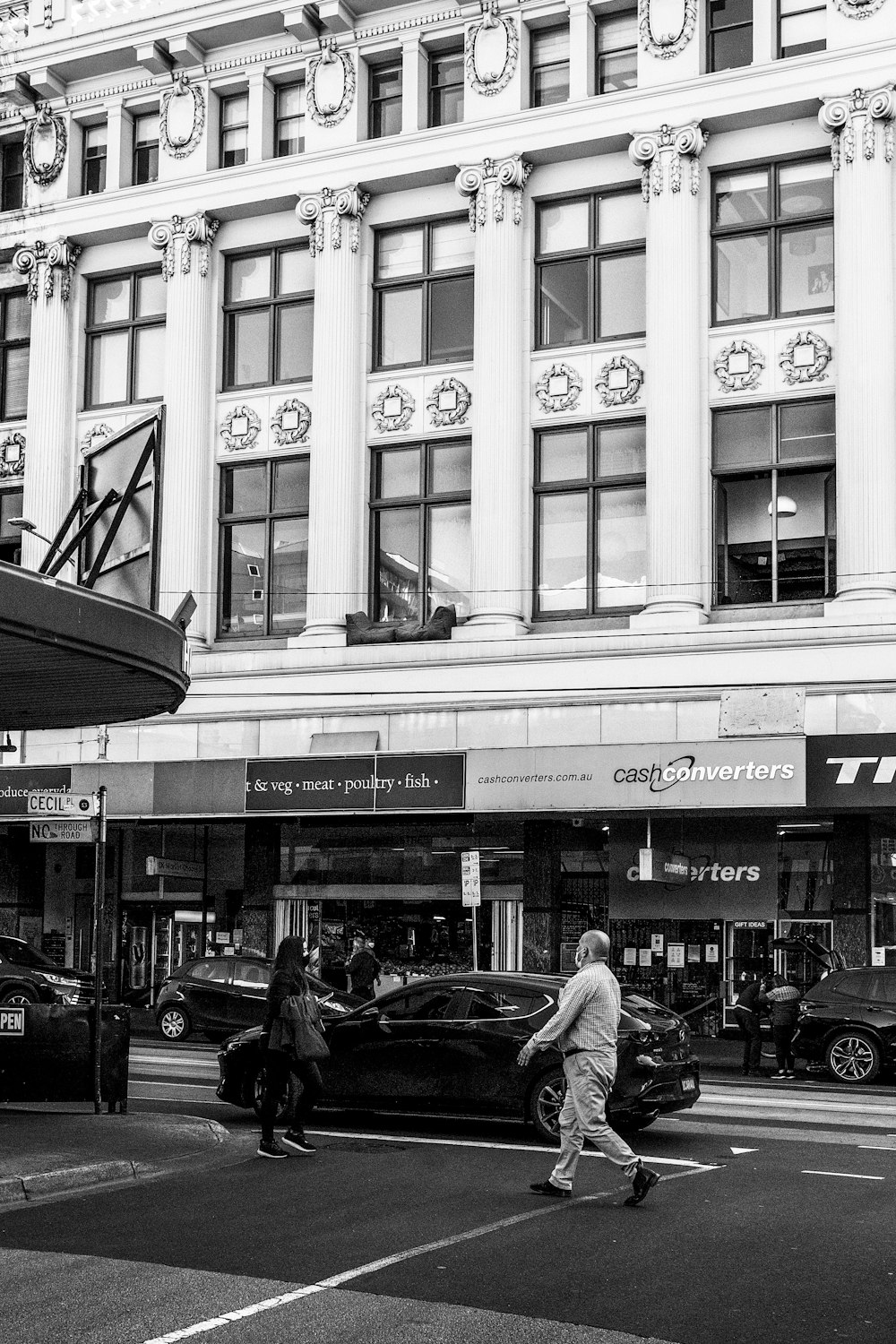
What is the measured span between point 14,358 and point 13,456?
2.31m

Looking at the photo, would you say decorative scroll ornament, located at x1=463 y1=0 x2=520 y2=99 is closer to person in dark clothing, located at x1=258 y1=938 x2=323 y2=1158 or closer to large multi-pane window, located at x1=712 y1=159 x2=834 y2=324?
large multi-pane window, located at x1=712 y1=159 x2=834 y2=324

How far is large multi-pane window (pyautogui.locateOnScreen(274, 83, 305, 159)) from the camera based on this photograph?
3256 cm

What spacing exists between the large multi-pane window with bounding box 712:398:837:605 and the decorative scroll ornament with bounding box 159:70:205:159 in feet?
41.1

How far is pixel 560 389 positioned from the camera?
2956 centimetres

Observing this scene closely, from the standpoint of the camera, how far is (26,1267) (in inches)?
343

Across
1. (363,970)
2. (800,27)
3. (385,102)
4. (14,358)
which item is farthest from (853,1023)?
(14,358)

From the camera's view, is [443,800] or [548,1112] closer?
[548,1112]

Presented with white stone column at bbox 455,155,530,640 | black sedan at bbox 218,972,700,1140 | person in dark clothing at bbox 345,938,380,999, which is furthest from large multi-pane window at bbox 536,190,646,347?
black sedan at bbox 218,972,700,1140

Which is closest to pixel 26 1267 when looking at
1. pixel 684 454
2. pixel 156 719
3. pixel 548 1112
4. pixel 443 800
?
pixel 548 1112

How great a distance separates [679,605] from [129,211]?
47.1 ft

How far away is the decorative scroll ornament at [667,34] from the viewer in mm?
29109

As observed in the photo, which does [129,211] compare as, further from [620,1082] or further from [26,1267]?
[26,1267]

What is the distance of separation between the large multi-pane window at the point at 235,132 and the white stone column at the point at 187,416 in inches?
59.6

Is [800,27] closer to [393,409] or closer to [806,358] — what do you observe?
[806,358]
